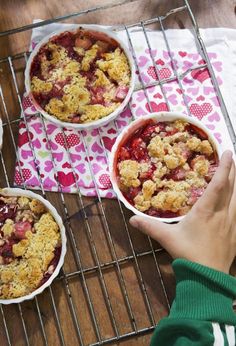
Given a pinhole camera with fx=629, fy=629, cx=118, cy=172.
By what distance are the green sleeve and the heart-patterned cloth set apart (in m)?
0.25

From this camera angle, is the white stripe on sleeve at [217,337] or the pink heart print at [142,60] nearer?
the white stripe on sleeve at [217,337]

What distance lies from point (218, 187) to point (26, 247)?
37cm

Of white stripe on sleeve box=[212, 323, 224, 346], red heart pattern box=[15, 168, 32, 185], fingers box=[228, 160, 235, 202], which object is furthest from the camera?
red heart pattern box=[15, 168, 32, 185]

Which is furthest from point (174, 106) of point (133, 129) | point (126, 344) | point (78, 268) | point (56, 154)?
point (126, 344)

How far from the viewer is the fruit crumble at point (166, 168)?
116 cm

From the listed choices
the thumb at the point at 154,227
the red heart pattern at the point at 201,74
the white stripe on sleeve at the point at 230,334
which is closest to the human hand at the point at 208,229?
the thumb at the point at 154,227

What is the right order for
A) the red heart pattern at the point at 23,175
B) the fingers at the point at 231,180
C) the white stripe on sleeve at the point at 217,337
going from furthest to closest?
the red heart pattern at the point at 23,175 < the fingers at the point at 231,180 < the white stripe on sleeve at the point at 217,337

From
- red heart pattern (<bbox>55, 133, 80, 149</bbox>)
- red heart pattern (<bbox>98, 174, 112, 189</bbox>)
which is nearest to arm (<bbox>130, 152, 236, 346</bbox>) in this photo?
red heart pattern (<bbox>98, 174, 112, 189</bbox>)

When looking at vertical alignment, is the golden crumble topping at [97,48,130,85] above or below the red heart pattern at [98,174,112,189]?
above

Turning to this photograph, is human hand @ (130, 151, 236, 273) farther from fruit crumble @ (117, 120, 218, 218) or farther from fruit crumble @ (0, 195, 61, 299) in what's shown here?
fruit crumble @ (0, 195, 61, 299)

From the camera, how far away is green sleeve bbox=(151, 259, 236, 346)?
40.9 inches

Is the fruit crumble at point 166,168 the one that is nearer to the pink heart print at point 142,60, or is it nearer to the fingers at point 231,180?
the fingers at point 231,180

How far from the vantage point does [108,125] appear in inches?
49.9

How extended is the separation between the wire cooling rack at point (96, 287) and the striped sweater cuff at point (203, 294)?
11 cm
